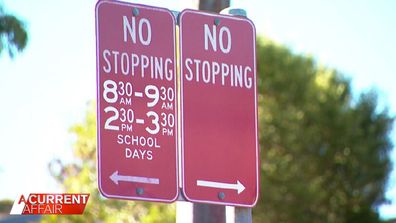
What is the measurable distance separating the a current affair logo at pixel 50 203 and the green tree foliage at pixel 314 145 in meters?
39.7

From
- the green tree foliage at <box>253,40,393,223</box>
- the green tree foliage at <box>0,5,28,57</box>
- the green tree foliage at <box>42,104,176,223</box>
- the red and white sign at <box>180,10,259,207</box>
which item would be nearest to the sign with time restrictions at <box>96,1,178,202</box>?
the red and white sign at <box>180,10,259,207</box>

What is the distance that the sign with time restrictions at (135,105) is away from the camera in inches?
283

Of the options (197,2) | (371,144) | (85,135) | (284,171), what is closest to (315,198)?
(284,171)

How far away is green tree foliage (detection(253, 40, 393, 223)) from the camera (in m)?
48.8

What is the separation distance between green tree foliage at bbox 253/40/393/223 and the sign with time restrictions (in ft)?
132

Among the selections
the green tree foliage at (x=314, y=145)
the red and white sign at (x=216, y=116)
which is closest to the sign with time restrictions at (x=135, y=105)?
the red and white sign at (x=216, y=116)

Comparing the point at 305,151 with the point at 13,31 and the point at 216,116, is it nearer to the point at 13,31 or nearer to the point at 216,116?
the point at 13,31

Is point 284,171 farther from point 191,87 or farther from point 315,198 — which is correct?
point 191,87

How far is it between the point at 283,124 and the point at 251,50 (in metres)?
41.9

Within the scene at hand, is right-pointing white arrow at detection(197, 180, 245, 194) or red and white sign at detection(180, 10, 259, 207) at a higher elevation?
red and white sign at detection(180, 10, 259, 207)

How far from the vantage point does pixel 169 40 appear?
757cm

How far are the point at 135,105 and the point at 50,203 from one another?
44.6 inches

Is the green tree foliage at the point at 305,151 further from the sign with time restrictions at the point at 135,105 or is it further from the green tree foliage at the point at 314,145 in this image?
the sign with time restrictions at the point at 135,105

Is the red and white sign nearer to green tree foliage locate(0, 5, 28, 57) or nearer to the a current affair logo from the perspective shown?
the a current affair logo
